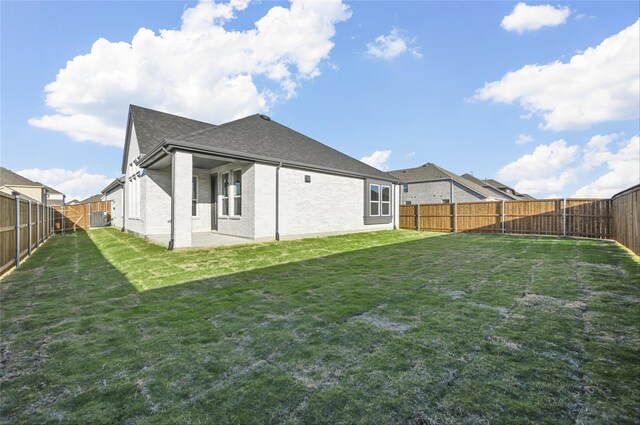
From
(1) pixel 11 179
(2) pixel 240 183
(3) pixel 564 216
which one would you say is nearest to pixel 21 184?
(1) pixel 11 179

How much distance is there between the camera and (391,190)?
1812 cm

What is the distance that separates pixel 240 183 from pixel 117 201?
42.3 feet

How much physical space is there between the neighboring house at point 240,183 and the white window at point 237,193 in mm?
42

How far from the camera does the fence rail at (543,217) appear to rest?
1016 centimetres

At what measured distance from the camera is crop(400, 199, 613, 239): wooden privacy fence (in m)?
13.8

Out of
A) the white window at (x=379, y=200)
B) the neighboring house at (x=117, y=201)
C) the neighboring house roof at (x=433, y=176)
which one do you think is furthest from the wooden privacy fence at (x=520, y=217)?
the neighboring house at (x=117, y=201)

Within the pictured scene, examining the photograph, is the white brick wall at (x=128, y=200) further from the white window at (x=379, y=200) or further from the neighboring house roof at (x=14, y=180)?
the neighboring house roof at (x=14, y=180)

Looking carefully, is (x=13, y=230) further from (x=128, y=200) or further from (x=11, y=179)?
(x=11, y=179)

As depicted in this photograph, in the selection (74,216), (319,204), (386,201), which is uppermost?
(386,201)

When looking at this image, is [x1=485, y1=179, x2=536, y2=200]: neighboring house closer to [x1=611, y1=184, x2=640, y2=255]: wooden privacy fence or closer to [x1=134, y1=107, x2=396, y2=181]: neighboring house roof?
[x1=611, y1=184, x2=640, y2=255]: wooden privacy fence

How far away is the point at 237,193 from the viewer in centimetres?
1177

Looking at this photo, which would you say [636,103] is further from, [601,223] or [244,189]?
[244,189]

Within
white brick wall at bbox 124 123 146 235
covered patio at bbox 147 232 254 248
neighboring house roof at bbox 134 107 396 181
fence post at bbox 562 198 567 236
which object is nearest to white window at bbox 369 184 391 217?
neighboring house roof at bbox 134 107 396 181

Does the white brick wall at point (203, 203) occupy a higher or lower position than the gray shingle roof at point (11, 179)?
lower
